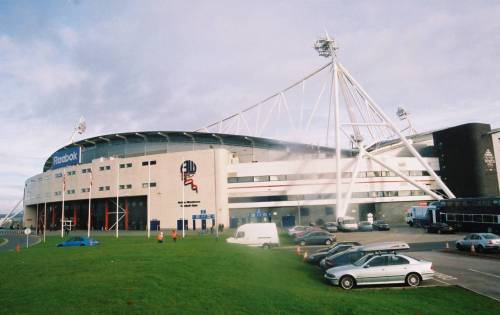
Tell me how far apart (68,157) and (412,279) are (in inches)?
3121

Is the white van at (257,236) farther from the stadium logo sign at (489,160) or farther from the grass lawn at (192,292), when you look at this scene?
the stadium logo sign at (489,160)

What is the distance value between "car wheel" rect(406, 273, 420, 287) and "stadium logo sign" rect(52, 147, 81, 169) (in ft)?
247

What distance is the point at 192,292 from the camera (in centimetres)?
1208

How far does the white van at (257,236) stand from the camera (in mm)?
32844

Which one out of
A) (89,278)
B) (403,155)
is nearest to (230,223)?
(403,155)

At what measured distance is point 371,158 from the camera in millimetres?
68125

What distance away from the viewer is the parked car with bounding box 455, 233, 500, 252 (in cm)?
2591

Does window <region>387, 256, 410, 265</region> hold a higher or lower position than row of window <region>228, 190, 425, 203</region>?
lower

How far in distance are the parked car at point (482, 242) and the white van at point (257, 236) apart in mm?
15119

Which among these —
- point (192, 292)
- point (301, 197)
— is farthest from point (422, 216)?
point (192, 292)

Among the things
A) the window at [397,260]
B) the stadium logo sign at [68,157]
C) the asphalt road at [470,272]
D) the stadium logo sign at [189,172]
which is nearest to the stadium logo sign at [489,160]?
the asphalt road at [470,272]

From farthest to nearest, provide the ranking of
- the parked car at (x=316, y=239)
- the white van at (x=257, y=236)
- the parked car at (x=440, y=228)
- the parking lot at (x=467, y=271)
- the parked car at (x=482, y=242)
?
the parked car at (x=440, y=228), the parked car at (x=316, y=239), the white van at (x=257, y=236), the parked car at (x=482, y=242), the parking lot at (x=467, y=271)

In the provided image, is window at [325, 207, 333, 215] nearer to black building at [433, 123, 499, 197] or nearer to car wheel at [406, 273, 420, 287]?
black building at [433, 123, 499, 197]

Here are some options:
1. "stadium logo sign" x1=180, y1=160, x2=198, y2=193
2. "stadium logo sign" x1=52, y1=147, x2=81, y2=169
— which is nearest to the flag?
"stadium logo sign" x1=52, y1=147, x2=81, y2=169
